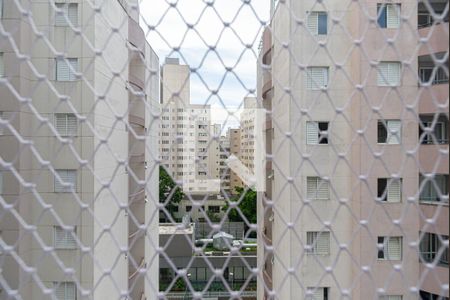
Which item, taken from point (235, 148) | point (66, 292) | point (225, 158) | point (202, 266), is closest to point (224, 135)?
point (225, 158)

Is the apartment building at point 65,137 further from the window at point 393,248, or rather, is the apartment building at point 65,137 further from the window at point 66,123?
the window at point 393,248

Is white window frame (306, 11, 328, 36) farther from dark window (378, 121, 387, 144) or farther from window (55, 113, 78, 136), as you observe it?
window (55, 113, 78, 136)

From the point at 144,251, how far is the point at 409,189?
1481mm

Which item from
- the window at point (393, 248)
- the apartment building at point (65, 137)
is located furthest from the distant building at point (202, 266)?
the window at point (393, 248)

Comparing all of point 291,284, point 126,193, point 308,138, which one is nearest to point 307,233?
point 291,284

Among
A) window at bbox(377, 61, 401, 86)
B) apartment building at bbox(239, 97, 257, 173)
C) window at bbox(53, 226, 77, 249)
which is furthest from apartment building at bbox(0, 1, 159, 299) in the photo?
window at bbox(377, 61, 401, 86)

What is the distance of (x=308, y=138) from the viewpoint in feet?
5.58

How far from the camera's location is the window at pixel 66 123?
1.69 meters

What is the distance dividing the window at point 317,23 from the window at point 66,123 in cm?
113

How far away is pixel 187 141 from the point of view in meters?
1.38

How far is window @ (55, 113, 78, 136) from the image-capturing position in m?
1.69

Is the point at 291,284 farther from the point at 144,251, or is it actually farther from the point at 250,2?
the point at 250,2

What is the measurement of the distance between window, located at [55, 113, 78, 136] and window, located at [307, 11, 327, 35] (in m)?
1.13

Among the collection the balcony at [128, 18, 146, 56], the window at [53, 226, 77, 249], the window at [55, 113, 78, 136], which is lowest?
the window at [53, 226, 77, 249]
